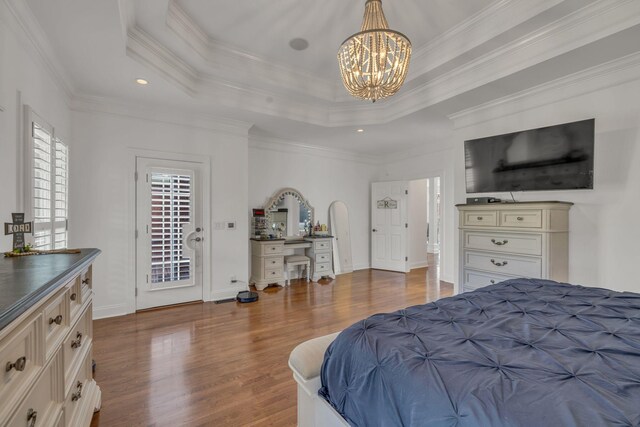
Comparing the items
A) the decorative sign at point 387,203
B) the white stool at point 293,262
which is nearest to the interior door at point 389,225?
the decorative sign at point 387,203

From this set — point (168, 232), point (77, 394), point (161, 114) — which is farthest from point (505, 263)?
point (161, 114)

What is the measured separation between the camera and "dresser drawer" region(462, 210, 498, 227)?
127 inches

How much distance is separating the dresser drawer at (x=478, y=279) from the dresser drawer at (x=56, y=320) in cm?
342

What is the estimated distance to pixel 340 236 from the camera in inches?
247

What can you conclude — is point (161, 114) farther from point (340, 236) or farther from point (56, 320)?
point (340, 236)

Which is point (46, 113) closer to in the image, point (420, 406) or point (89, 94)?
point (89, 94)

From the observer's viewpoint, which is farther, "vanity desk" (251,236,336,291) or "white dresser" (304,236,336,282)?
"white dresser" (304,236,336,282)

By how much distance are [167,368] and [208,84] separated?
3033 mm

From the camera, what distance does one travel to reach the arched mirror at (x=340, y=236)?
6.19m

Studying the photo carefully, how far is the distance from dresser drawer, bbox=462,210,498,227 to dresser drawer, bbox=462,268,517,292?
518mm

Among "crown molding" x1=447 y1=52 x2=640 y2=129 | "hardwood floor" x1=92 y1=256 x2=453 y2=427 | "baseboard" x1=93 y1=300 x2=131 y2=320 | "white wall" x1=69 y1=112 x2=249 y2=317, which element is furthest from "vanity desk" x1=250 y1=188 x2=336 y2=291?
"crown molding" x1=447 y1=52 x2=640 y2=129

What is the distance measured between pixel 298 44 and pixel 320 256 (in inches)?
137

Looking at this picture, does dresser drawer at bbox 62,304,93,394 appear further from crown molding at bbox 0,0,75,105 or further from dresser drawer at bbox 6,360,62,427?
crown molding at bbox 0,0,75,105

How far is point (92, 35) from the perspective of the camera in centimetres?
241
